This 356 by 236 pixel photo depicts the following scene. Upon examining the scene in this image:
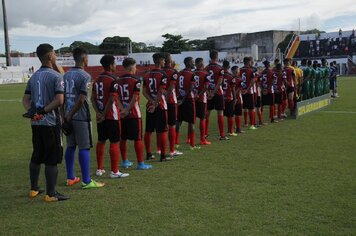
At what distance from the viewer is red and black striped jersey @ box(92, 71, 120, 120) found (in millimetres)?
6645

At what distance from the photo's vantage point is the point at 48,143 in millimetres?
5559

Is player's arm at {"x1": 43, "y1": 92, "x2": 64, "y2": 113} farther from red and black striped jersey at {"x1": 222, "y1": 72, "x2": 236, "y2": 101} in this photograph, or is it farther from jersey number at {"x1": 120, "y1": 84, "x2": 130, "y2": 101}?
red and black striped jersey at {"x1": 222, "y1": 72, "x2": 236, "y2": 101}

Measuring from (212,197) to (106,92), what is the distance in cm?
241

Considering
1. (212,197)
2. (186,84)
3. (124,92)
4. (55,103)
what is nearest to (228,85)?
(186,84)

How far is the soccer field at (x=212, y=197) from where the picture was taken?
4652 mm

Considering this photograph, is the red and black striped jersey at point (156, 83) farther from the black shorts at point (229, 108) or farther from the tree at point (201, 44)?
the tree at point (201, 44)

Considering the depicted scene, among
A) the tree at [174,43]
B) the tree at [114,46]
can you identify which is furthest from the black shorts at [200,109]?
the tree at [114,46]

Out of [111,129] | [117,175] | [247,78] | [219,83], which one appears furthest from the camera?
[247,78]

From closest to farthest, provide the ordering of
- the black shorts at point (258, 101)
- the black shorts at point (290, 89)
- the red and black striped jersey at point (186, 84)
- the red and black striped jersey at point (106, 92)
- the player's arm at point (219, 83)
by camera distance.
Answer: the red and black striped jersey at point (106, 92), the red and black striped jersey at point (186, 84), the player's arm at point (219, 83), the black shorts at point (258, 101), the black shorts at point (290, 89)

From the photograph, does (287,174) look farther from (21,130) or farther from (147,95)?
(21,130)

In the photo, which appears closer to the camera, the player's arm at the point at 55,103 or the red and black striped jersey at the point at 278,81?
the player's arm at the point at 55,103

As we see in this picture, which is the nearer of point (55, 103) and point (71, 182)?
point (55, 103)

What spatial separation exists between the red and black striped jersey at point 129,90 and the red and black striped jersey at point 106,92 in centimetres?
42

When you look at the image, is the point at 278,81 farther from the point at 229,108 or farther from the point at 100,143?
the point at 100,143
